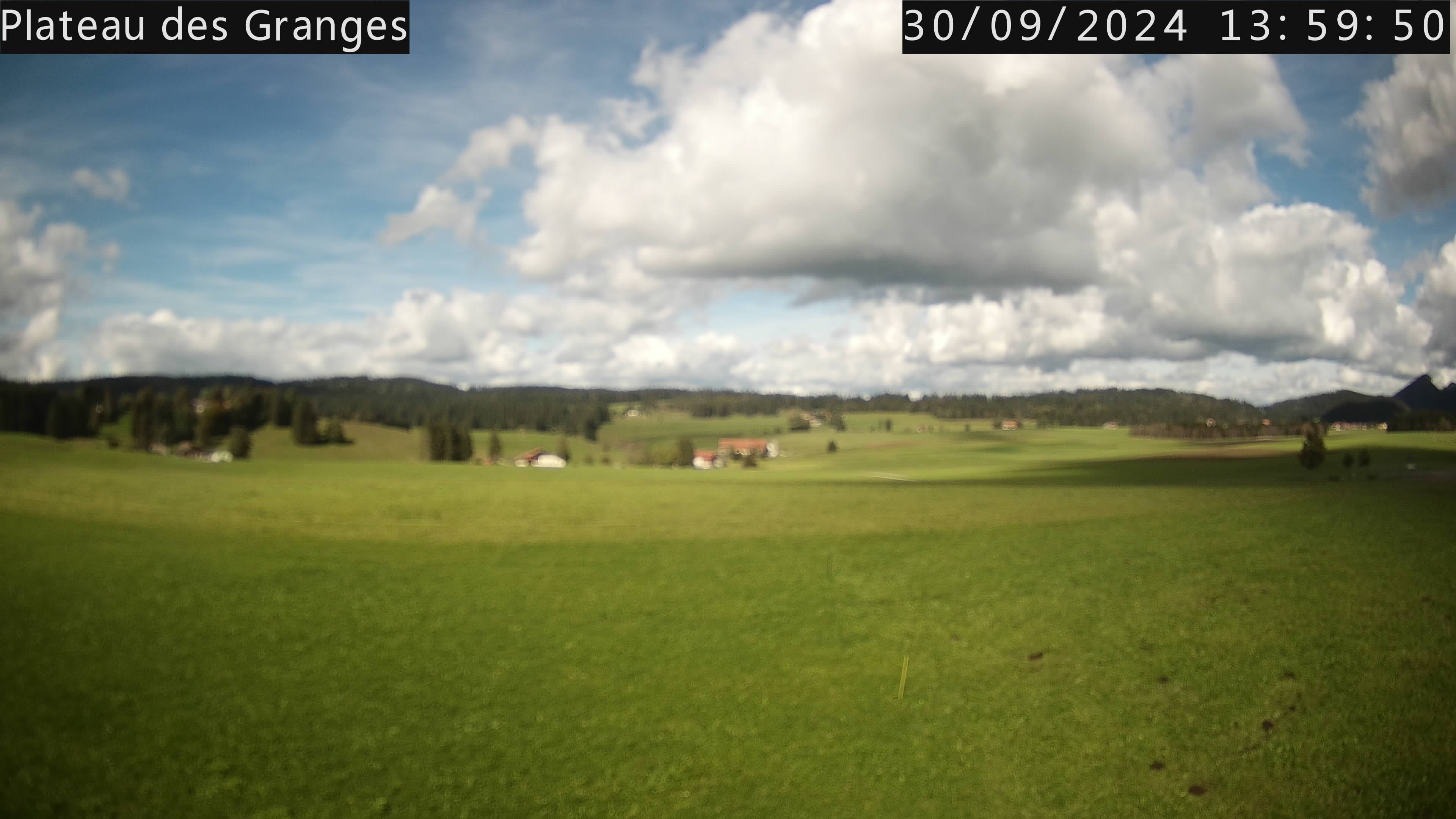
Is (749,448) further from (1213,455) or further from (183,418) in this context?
(183,418)

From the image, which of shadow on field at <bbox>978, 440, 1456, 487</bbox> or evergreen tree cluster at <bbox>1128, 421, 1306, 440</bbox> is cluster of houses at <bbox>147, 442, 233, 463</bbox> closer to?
shadow on field at <bbox>978, 440, 1456, 487</bbox>

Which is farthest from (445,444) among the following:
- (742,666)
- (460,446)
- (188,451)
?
(742,666)

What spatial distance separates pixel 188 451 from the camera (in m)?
109

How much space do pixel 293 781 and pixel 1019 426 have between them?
168 meters

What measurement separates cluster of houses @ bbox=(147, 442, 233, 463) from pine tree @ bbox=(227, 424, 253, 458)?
32.1 inches

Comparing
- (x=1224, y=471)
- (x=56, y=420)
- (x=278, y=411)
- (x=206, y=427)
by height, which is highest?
(x=278, y=411)

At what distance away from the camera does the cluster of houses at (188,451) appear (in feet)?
343

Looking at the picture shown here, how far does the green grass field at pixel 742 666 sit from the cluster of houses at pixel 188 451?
7738 cm

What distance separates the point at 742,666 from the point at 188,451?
120 metres

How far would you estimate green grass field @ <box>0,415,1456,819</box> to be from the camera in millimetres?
12750

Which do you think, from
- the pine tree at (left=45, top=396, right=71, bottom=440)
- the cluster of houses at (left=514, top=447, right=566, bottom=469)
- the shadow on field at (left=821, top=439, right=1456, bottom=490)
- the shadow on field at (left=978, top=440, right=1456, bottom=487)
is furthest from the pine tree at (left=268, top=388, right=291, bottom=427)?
the shadow on field at (left=978, top=440, right=1456, bottom=487)

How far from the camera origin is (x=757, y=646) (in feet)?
64.9

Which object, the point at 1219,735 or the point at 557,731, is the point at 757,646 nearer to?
the point at 557,731

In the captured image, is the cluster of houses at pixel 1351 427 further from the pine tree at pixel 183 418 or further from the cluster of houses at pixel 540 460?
the pine tree at pixel 183 418
